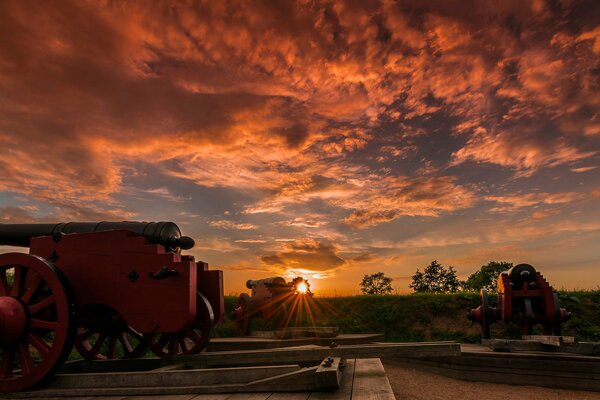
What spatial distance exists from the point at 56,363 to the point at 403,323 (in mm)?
9929

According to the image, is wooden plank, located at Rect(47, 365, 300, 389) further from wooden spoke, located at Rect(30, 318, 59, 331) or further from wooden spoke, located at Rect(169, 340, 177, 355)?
wooden spoke, located at Rect(169, 340, 177, 355)

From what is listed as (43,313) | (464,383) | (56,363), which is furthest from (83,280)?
(464,383)

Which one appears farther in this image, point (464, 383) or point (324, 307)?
point (324, 307)

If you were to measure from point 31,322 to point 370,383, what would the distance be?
3556 mm

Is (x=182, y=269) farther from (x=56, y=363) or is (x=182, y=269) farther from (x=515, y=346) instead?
(x=515, y=346)

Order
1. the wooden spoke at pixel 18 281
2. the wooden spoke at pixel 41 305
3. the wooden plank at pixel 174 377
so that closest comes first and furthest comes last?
the wooden plank at pixel 174 377 < the wooden spoke at pixel 41 305 < the wooden spoke at pixel 18 281

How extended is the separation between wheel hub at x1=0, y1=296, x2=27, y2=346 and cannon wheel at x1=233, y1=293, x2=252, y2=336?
8478mm

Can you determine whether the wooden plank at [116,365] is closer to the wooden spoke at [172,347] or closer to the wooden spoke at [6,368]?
the wooden spoke at [172,347]

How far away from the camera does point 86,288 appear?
5.42 metres

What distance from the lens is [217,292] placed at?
6.63 metres

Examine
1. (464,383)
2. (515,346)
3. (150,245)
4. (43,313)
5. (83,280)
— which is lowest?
(464,383)

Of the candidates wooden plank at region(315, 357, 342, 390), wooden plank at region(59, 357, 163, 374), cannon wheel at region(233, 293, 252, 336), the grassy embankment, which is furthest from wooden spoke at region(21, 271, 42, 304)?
the grassy embankment

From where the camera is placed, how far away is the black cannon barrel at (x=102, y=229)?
5.92 m

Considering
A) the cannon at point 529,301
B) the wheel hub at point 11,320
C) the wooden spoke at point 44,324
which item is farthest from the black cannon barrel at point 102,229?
the cannon at point 529,301
